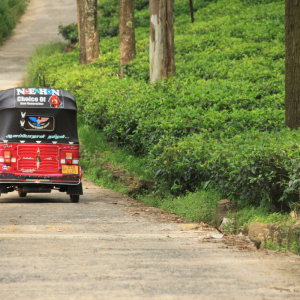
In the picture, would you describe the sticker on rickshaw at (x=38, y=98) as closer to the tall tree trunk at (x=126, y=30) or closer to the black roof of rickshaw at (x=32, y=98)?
the black roof of rickshaw at (x=32, y=98)

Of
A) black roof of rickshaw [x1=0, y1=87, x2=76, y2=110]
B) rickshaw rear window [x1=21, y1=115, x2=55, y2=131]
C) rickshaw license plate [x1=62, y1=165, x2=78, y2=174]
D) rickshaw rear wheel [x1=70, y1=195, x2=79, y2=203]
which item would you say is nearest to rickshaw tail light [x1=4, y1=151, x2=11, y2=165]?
rickshaw rear window [x1=21, y1=115, x2=55, y2=131]

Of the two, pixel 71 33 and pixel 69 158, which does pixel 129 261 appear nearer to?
pixel 69 158

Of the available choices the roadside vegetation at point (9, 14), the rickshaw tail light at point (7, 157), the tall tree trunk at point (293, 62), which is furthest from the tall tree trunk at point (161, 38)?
the roadside vegetation at point (9, 14)

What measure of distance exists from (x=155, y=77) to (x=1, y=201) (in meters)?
6.60

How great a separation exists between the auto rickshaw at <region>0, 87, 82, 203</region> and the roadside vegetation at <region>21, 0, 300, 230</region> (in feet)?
5.64

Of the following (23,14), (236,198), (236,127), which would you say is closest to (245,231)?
(236,198)

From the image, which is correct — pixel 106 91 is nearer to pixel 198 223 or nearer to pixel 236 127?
pixel 236 127

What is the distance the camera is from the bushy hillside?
7.47m

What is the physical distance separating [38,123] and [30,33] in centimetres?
3684

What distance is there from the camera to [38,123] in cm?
1138

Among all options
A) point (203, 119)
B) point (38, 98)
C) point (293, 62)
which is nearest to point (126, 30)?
point (38, 98)

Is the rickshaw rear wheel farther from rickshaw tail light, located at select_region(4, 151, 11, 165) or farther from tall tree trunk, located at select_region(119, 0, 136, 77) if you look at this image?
tall tree trunk, located at select_region(119, 0, 136, 77)

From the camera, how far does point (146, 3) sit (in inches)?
1387

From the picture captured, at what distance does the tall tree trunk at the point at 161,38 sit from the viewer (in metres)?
15.2
